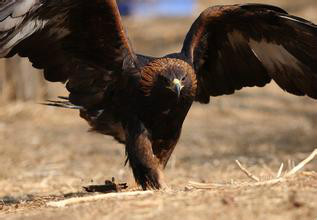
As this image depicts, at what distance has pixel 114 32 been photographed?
677cm

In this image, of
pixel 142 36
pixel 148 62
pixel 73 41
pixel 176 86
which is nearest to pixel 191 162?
pixel 148 62

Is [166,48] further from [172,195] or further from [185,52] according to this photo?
[172,195]

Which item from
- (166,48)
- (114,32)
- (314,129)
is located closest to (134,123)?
(114,32)

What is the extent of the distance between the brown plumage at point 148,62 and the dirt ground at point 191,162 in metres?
0.75

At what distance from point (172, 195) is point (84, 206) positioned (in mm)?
650

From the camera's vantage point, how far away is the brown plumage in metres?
6.54

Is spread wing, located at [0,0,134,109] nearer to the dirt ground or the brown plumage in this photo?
the brown plumage

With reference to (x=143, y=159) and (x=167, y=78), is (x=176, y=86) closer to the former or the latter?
(x=167, y=78)

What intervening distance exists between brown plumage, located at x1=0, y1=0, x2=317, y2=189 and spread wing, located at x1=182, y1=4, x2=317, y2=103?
1 centimetres

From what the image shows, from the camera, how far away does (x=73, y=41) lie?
7.03 metres

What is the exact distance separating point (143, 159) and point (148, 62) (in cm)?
100

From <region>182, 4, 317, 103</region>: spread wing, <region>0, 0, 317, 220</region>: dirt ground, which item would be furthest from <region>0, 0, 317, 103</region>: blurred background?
<region>182, 4, 317, 103</region>: spread wing

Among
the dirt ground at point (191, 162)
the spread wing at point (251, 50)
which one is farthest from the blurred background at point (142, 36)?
the spread wing at point (251, 50)

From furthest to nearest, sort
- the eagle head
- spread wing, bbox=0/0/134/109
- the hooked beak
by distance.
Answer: the eagle head
the hooked beak
spread wing, bbox=0/0/134/109
